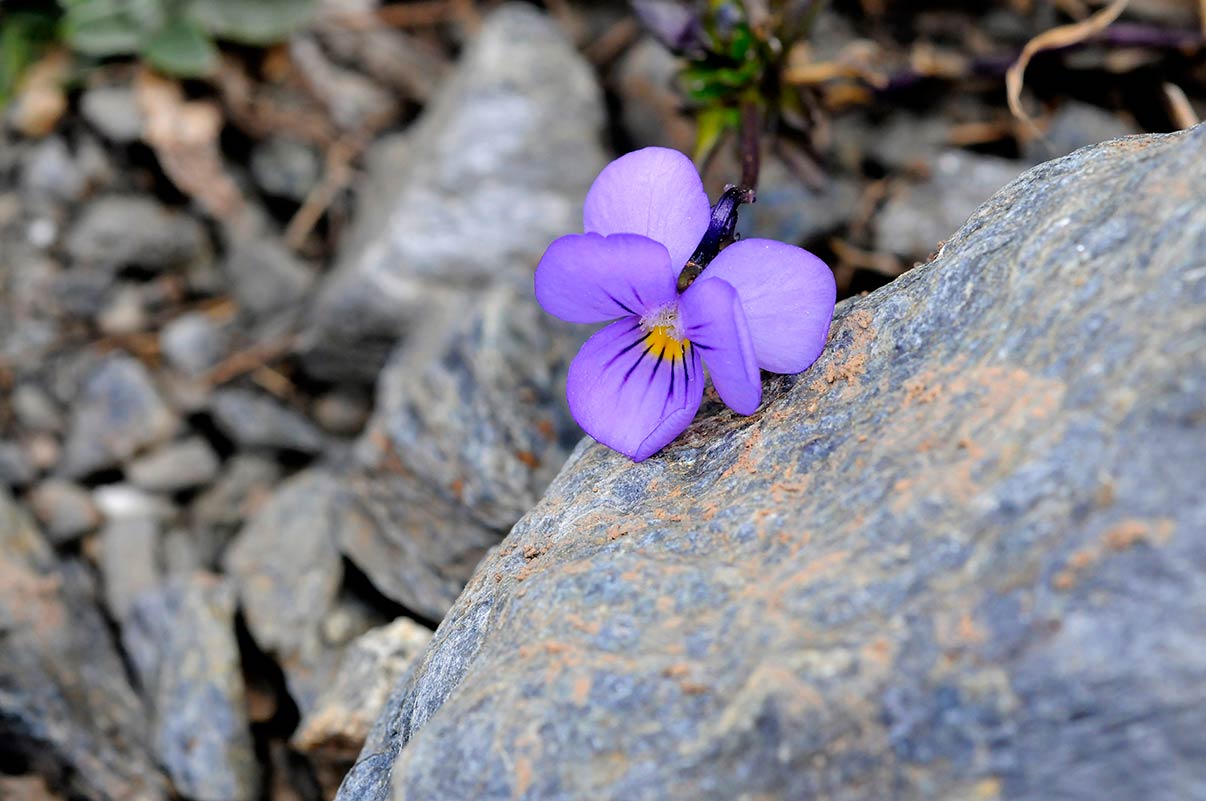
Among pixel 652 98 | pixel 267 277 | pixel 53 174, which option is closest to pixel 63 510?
pixel 267 277

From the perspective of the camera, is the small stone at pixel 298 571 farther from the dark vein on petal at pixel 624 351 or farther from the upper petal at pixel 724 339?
the upper petal at pixel 724 339

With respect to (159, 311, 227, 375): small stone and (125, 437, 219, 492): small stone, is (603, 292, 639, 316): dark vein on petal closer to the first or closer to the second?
(125, 437, 219, 492): small stone

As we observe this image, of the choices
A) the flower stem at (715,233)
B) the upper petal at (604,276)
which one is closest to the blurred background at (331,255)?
the flower stem at (715,233)

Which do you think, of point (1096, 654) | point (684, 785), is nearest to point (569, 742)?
point (684, 785)

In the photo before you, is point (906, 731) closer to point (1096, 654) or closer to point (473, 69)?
point (1096, 654)

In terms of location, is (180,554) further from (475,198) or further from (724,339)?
(724,339)

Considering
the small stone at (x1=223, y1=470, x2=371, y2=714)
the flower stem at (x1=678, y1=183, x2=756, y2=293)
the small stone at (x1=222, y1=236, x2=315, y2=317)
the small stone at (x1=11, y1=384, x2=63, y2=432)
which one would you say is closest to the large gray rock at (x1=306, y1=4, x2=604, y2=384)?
the small stone at (x1=222, y1=236, x2=315, y2=317)
